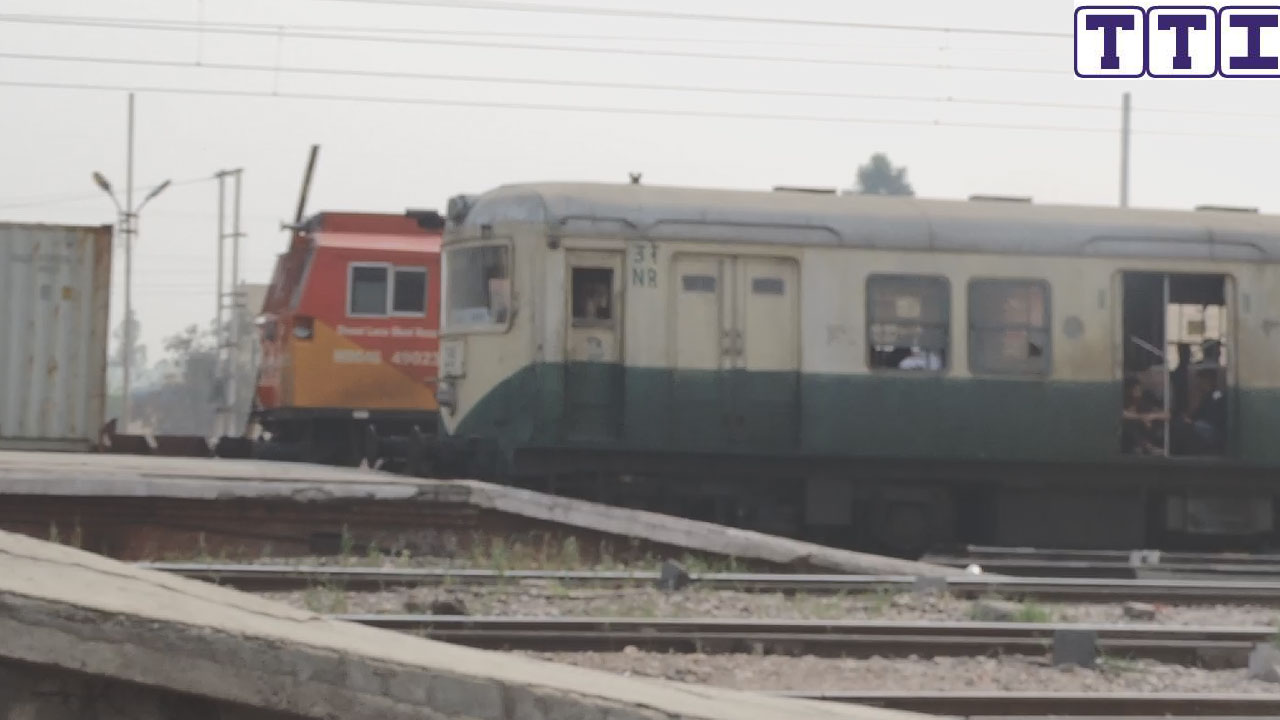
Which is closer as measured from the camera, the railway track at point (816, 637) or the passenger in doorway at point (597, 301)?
the railway track at point (816, 637)

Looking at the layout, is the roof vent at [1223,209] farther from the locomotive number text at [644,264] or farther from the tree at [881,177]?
the tree at [881,177]

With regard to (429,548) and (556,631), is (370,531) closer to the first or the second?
(429,548)

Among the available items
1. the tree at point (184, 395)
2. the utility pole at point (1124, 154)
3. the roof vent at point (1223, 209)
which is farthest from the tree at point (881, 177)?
the roof vent at point (1223, 209)

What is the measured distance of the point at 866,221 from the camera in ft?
50.6

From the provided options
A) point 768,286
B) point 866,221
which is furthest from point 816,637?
point 866,221

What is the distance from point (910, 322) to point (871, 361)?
1.60ft

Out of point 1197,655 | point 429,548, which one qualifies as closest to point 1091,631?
point 1197,655

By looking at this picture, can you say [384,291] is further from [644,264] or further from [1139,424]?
[1139,424]

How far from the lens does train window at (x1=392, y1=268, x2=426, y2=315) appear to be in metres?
19.7

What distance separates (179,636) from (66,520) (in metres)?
9.11

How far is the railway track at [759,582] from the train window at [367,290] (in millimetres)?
7867

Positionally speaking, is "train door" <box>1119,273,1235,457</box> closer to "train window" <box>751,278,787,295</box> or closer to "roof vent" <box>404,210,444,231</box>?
"train window" <box>751,278,787,295</box>

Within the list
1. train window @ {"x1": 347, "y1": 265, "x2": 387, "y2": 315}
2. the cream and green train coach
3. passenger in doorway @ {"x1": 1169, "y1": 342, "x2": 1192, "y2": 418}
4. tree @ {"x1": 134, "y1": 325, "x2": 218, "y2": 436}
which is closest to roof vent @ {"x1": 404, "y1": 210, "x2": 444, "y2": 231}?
train window @ {"x1": 347, "y1": 265, "x2": 387, "y2": 315}

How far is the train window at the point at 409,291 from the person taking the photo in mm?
19719
